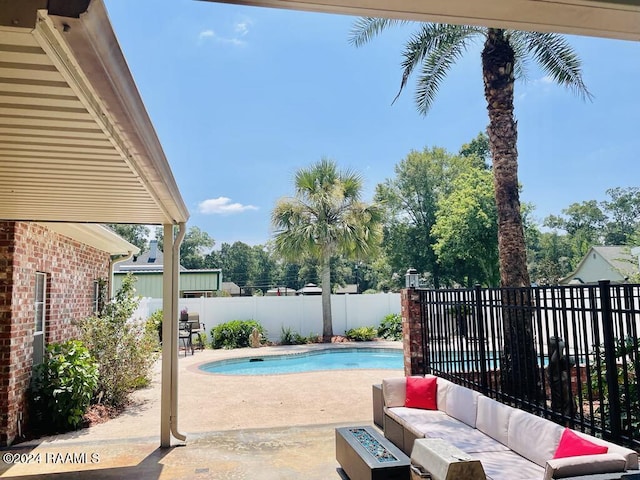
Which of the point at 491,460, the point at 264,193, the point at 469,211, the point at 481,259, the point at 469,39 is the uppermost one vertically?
the point at 264,193

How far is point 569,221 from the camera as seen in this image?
162 feet

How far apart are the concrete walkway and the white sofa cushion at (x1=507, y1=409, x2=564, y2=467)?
1.81 metres

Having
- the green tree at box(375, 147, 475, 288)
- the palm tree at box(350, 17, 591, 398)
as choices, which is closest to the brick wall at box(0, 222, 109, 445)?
the palm tree at box(350, 17, 591, 398)

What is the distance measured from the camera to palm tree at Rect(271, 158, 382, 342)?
55.3 feet

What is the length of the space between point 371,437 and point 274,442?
167 centimetres

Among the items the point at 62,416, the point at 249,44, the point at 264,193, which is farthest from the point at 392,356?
the point at 264,193

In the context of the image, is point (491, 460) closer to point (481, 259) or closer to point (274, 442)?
point (274, 442)

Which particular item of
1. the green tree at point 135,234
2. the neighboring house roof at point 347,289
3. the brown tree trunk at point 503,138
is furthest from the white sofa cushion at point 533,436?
the green tree at point 135,234

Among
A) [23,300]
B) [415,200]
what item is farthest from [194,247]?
[23,300]

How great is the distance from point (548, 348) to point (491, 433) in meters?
1.38

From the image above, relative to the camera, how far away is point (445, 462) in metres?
3.22

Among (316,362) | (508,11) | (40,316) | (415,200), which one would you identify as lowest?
(316,362)

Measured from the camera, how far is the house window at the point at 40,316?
264 inches

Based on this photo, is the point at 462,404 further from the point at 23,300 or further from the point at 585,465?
the point at 23,300
